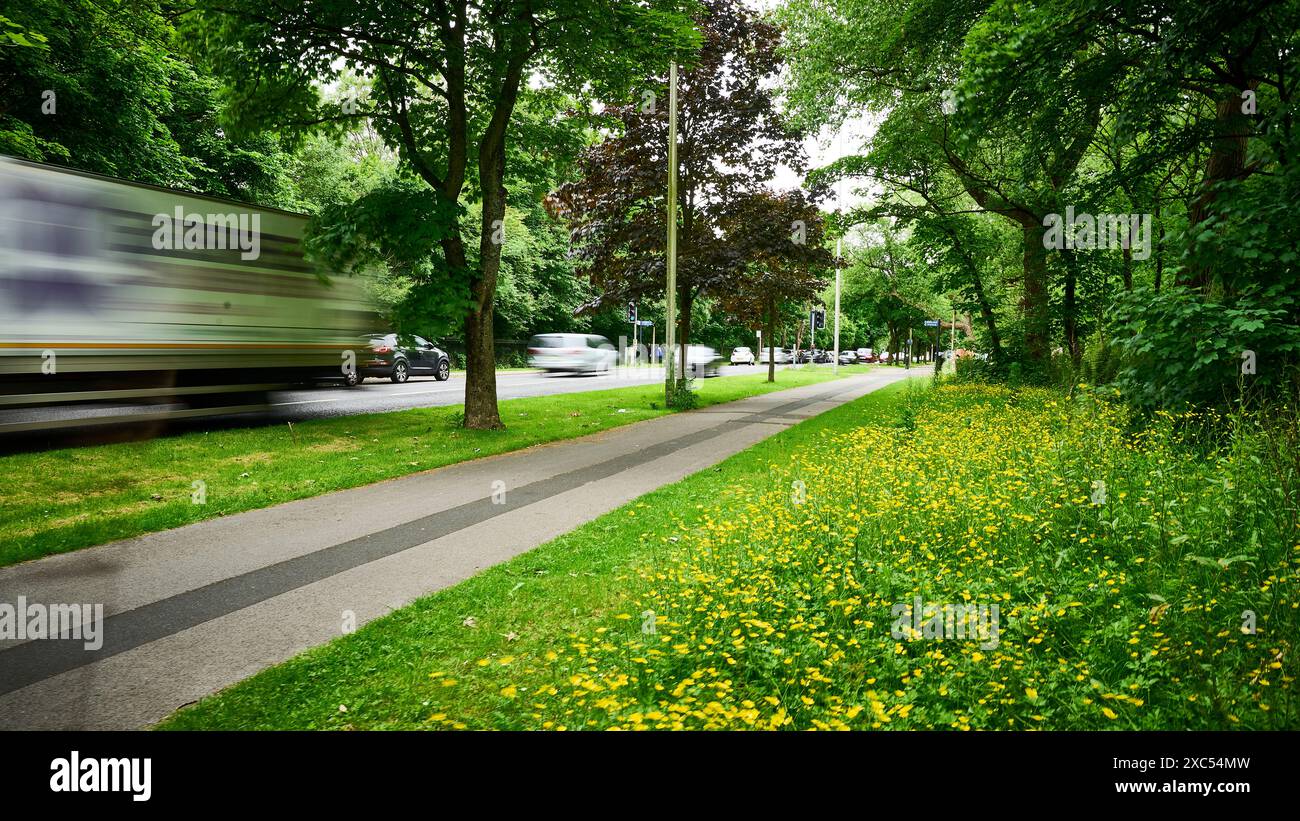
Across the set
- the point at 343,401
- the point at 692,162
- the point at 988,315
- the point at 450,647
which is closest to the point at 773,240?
the point at 692,162

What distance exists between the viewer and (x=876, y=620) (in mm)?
4031

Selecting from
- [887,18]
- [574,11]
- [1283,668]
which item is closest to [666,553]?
[1283,668]

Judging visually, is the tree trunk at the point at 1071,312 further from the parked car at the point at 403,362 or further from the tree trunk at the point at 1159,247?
the parked car at the point at 403,362

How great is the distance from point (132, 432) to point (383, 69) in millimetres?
7802

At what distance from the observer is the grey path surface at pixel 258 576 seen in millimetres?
3448

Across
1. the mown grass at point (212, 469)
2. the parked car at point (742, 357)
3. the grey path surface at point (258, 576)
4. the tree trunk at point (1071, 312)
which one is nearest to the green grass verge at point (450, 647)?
the grey path surface at point (258, 576)

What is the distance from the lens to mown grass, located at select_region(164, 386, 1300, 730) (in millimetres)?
3074

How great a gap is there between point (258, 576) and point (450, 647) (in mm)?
2263

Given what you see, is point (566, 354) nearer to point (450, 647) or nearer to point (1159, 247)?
point (1159, 247)

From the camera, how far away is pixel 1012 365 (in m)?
17.5

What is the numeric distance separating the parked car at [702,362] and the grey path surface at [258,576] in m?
26.2

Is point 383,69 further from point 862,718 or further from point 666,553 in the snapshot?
point 862,718
